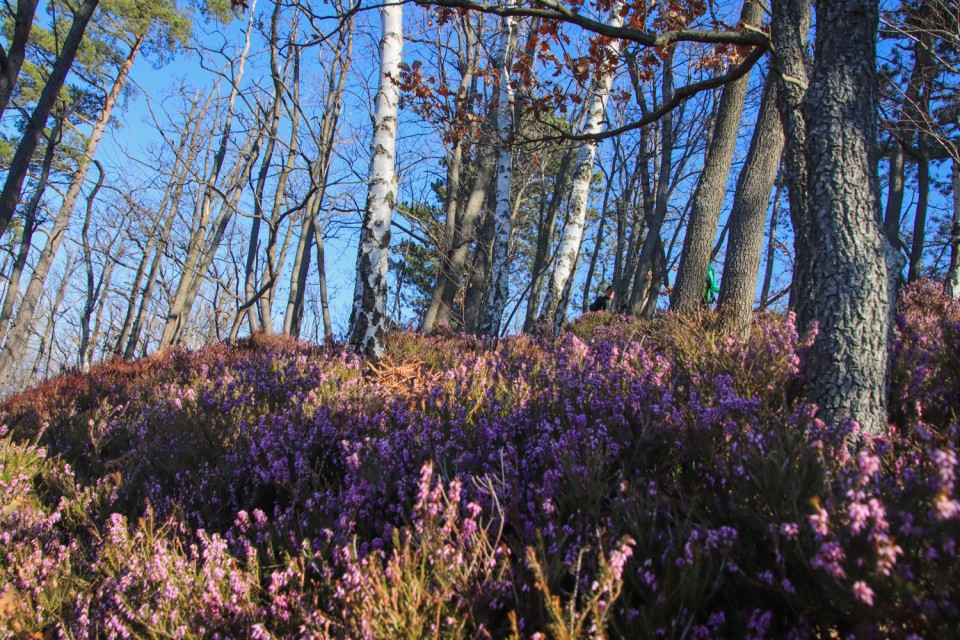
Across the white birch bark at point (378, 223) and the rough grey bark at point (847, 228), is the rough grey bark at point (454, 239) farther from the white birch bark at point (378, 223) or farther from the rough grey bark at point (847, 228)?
the rough grey bark at point (847, 228)

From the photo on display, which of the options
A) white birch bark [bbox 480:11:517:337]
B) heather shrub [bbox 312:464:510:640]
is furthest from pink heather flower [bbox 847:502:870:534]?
white birch bark [bbox 480:11:517:337]

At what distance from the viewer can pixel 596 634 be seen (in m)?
1.52

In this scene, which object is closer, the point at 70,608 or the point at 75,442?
the point at 70,608

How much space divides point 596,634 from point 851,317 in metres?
2.02

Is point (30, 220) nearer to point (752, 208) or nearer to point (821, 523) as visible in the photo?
point (752, 208)

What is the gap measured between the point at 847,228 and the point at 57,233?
66.3 feet

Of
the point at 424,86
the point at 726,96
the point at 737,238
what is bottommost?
the point at 737,238

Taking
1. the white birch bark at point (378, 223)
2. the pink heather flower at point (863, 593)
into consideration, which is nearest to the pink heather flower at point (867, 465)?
the pink heather flower at point (863, 593)

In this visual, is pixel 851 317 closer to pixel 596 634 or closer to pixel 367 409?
pixel 596 634

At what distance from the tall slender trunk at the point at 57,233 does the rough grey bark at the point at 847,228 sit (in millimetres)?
19821

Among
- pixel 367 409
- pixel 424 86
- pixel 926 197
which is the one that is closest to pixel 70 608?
pixel 367 409

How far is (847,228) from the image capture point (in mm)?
2639

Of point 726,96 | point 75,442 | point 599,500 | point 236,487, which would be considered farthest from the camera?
point 726,96

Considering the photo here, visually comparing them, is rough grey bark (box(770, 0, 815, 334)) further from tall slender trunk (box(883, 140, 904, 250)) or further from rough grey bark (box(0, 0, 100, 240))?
tall slender trunk (box(883, 140, 904, 250))
